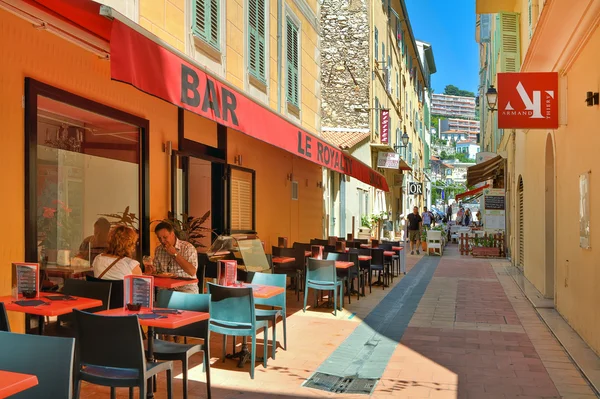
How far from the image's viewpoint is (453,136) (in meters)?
199

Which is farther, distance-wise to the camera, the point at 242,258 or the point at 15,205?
the point at 242,258

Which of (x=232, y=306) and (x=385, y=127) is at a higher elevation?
(x=385, y=127)

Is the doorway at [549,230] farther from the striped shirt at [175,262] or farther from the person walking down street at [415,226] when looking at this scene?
the person walking down street at [415,226]

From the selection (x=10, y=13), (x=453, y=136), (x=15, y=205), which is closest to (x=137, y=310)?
(x=15, y=205)

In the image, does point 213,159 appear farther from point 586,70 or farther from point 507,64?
point 507,64

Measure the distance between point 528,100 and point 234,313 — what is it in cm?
571

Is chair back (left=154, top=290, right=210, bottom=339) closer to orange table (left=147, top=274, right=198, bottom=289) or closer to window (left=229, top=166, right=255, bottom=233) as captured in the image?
orange table (left=147, top=274, right=198, bottom=289)

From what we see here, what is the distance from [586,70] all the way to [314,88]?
911 cm

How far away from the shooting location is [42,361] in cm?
302

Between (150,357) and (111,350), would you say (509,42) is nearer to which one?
(150,357)

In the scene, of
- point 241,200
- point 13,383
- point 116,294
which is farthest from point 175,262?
point 13,383

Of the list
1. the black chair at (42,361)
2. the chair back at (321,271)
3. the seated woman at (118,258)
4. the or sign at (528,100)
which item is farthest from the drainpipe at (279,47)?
the black chair at (42,361)

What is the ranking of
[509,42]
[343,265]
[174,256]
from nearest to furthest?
[174,256] < [343,265] < [509,42]

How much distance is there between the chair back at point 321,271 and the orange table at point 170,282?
3110 millimetres
